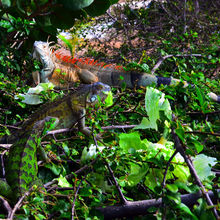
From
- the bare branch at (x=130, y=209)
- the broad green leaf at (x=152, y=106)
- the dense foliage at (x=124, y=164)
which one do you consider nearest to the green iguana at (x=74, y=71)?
the dense foliage at (x=124, y=164)

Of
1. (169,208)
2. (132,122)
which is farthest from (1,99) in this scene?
(169,208)

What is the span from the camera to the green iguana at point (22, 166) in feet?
3.67

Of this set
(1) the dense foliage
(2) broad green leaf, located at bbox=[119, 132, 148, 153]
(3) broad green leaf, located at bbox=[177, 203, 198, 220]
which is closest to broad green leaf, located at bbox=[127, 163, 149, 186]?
(1) the dense foliage

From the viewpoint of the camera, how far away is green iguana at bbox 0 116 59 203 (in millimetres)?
1120

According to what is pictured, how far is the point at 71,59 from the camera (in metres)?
3.91

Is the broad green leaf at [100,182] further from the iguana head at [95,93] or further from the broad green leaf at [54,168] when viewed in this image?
the iguana head at [95,93]

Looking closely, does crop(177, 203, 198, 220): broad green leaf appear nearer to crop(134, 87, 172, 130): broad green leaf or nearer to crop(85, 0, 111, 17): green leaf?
Result: crop(134, 87, 172, 130): broad green leaf

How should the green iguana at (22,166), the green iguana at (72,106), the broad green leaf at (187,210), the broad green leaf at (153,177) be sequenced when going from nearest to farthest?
1. the broad green leaf at (187,210)
2. the broad green leaf at (153,177)
3. the green iguana at (22,166)
4. the green iguana at (72,106)

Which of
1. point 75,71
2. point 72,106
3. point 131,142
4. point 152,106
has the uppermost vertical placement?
point 152,106

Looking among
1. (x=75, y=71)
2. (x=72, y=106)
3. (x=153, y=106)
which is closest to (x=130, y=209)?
(x=153, y=106)

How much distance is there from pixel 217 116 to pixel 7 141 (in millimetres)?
1556

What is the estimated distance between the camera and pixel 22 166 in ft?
4.09

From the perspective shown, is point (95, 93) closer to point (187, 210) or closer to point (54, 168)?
point (54, 168)

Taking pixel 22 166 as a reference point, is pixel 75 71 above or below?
below
